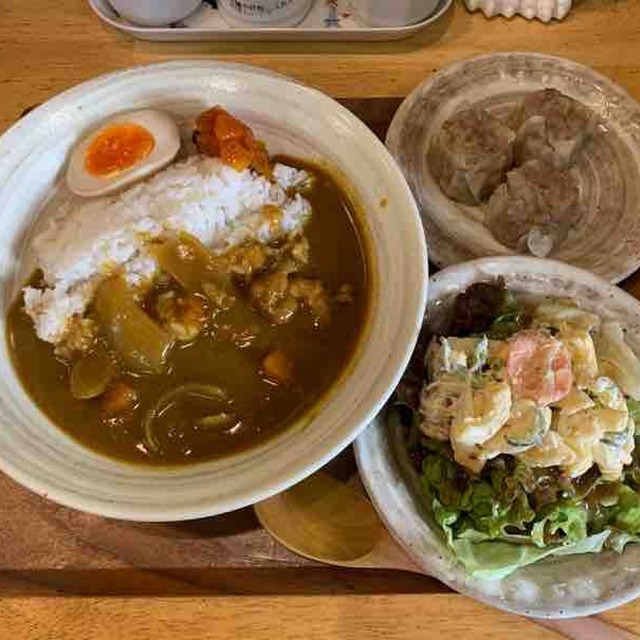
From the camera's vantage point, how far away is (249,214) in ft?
5.89

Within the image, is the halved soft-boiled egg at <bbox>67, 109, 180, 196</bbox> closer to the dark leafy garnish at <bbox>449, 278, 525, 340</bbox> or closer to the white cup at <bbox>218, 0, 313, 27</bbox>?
the white cup at <bbox>218, 0, 313, 27</bbox>

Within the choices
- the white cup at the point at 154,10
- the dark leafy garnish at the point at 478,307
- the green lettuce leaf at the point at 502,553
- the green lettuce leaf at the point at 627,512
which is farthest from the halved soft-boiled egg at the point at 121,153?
the green lettuce leaf at the point at 627,512

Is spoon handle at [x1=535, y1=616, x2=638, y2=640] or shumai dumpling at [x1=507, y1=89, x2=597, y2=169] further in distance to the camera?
shumai dumpling at [x1=507, y1=89, x2=597, y2=169]

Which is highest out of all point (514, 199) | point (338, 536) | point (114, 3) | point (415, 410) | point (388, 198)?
point (114, 3)

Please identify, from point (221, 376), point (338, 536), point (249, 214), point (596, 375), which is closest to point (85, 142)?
point (249, 214)

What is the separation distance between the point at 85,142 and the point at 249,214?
1.26 feet

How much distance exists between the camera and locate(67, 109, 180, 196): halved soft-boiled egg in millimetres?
1776

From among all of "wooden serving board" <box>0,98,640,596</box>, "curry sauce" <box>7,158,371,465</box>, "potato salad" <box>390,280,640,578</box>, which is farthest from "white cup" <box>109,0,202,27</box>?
"wooden serving board" <box>0,98,640,596</box>

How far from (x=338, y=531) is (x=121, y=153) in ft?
3.00

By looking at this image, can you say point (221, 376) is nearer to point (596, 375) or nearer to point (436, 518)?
point (436, 518)

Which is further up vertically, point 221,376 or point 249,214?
point 249,214

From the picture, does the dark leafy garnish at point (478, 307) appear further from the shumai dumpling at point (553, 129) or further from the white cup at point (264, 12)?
the white cup at point (264, 12)

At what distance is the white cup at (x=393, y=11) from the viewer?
2.21 metres

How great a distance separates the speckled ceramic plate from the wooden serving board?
0.73 meters
